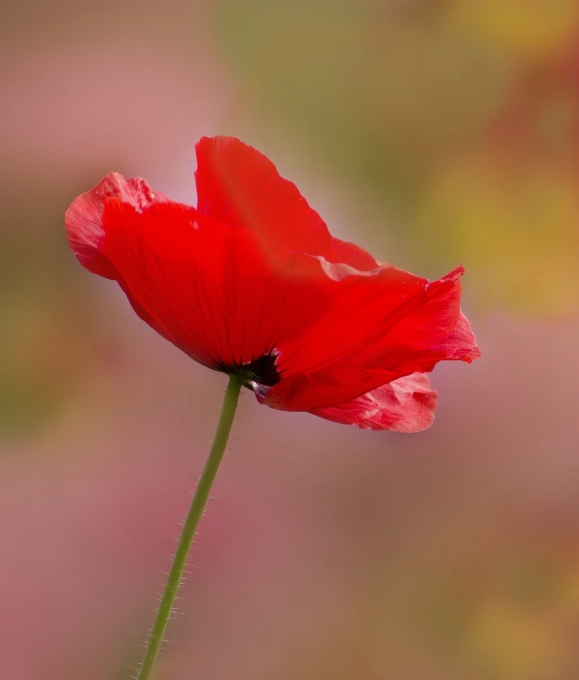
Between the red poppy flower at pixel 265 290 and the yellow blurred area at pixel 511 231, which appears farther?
the yellow blurred area at pixel 511 231

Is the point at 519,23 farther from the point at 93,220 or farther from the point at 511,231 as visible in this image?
the point at 93,220

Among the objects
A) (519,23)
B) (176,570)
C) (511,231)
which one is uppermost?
(519,23)

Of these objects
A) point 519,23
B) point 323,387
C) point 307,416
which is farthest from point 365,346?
point 519,23

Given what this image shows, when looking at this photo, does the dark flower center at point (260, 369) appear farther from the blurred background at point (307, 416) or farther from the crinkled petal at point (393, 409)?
the blurred background at point (307, 416)

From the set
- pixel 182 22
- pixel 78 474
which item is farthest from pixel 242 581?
pixel 182 22

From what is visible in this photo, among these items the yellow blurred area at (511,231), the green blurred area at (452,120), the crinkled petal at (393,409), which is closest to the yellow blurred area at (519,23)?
the green blurred area at (452,120)

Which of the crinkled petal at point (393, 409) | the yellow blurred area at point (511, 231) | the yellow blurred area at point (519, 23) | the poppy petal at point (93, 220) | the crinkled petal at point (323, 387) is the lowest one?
the crinkled petal at point (323, 387)

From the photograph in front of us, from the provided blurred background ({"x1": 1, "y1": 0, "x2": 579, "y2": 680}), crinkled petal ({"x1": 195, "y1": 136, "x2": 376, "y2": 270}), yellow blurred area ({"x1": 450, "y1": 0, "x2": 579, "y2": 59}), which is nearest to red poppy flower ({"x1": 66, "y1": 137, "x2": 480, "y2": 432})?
crinkled petal ({"x1": 195, "y1": 136, "x2": 376, "y2": 270})
